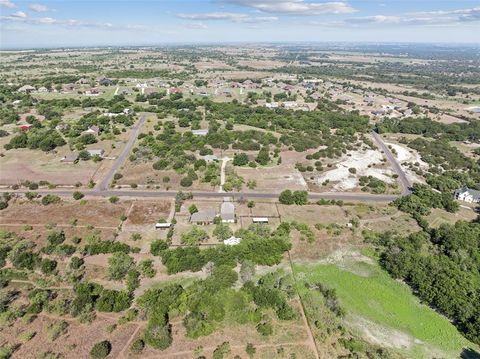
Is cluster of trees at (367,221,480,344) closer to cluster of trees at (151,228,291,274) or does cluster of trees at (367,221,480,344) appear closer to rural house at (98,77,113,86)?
cluster of trees at (151,228,291,274)

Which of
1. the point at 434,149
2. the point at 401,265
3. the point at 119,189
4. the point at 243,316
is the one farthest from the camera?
the point at 434,149

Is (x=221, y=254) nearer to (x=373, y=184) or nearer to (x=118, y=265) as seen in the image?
(x=118, y=265)

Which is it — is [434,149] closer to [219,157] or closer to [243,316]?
[219,157]

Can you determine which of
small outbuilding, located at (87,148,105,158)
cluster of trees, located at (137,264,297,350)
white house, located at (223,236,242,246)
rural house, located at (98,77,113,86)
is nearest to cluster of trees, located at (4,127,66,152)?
small outbuilding, located at (87,148,105,158)

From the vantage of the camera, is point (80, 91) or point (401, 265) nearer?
point (401, 265)

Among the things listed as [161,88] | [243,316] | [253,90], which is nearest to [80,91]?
[161,88]

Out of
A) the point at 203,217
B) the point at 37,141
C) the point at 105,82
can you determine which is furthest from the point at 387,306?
the point at 105,82

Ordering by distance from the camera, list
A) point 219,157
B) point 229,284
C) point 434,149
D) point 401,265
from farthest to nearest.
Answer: point 434,149 < point 219,157 < point 401,265 < point 229,284
